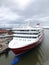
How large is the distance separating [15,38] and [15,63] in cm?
952

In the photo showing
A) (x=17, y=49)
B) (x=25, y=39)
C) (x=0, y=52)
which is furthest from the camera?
(x=25, y=39)

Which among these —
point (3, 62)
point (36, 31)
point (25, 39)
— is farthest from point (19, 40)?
point (3, 62)

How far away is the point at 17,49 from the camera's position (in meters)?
23.8

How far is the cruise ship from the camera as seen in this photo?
79.7 feet

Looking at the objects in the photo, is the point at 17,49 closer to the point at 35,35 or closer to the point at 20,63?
the point at 20,63

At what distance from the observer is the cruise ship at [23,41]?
24.3m

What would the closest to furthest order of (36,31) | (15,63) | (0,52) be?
(15,63), (0,52), (36,31)

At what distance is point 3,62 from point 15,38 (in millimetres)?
8833

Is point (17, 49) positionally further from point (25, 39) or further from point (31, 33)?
point (31, 33)

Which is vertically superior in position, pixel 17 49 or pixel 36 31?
pixel 36 31

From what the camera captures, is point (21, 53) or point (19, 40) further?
point (19, 40)

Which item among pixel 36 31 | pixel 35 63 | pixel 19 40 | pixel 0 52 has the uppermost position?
pixel 36 31

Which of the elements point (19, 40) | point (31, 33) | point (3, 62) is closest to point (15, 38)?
point (19, 40)

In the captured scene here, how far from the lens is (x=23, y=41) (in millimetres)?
26953
